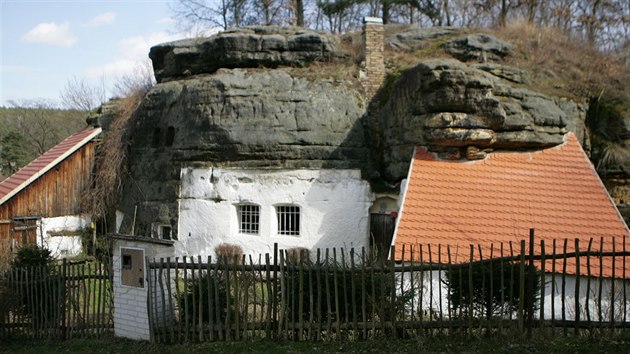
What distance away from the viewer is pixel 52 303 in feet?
33.4

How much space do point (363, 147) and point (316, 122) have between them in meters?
1.58

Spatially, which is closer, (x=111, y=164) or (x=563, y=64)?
(x=563, y=64)

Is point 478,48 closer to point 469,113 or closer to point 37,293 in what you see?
point 469,113

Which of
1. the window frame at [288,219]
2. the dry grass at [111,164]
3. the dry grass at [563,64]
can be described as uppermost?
the dry grass at [563,64]

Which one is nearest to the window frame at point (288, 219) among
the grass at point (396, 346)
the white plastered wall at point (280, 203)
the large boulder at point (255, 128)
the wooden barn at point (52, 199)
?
the white plastered wall at point (280, 203)

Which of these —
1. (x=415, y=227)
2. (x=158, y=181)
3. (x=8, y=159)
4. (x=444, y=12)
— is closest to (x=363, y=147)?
(x=415, y=227)

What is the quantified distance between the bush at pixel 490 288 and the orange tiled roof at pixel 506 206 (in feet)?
9.78

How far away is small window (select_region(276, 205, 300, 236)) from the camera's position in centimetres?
1609

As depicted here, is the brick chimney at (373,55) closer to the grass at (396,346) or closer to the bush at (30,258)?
the bush at (30,258)

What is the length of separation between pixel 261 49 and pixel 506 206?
31.1 ft

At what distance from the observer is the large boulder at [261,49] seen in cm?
1830

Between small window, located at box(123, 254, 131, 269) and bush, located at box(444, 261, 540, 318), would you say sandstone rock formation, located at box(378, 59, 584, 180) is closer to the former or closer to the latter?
bush, located at box(444, 261, 540, 318)

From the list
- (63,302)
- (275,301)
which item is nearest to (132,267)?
(63,302)

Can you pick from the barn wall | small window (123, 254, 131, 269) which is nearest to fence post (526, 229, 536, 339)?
small window (123, 254, 131, 269)
